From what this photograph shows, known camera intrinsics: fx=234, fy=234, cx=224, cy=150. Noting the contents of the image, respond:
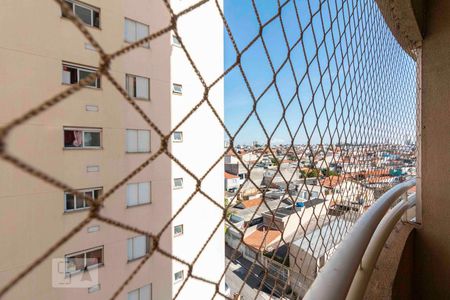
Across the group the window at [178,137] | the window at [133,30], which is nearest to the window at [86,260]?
the window at [178,137]

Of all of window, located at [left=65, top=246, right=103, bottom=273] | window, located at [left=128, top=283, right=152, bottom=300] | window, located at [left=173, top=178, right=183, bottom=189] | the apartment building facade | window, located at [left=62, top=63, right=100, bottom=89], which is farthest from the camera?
window, located at [left=173, top=178, right=183, bottom=189]

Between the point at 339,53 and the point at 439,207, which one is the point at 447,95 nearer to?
the point at 439,207

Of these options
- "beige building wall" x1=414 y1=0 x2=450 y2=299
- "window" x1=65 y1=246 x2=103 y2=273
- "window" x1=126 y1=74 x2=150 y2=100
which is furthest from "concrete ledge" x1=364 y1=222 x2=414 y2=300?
"window" x1=65 y1=246 x2=103 y2=273

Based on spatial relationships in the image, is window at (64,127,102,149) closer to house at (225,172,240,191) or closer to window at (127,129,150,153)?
window at (127,129,150,153)

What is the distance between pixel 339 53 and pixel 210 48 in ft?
5.12

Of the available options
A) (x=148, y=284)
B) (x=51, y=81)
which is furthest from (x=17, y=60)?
(x=148, y=284)

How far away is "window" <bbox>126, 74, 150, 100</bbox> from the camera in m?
1.78

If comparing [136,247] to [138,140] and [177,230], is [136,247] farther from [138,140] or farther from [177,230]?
[138,140]

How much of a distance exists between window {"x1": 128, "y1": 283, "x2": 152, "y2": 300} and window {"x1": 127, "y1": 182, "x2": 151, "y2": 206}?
76 cm

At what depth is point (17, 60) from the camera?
1356mm

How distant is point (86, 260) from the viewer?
5.87 ft

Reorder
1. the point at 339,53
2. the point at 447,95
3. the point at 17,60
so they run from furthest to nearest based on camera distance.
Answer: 1. the point at 17,60
2. the point at 447,95
3. the point at 339,53

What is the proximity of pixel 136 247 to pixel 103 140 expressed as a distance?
969mm

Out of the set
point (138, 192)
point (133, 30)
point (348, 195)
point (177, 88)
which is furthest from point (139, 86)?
point (348, 195)
